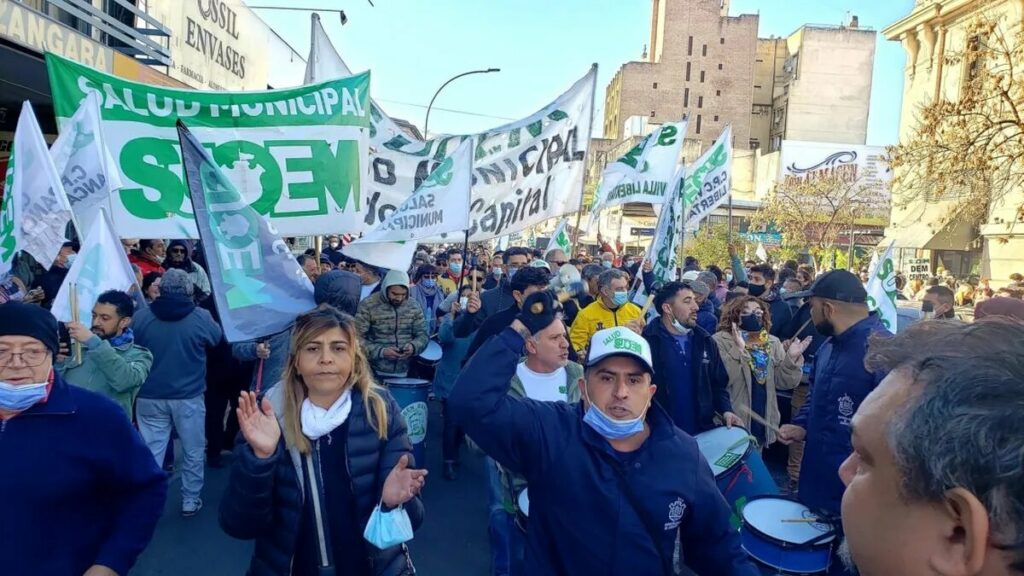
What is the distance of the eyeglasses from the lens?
2.51 m

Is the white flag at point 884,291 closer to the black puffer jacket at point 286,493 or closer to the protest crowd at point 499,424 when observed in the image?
the protest crowd at point 499,424

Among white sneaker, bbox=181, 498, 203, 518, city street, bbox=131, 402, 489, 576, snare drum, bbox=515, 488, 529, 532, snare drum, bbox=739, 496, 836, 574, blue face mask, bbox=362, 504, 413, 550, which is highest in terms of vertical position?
blue face mask, bbox=362, 504, 413, 550

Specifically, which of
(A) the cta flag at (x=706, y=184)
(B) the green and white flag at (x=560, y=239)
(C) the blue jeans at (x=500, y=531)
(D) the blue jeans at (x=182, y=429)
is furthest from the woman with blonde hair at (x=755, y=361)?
(B) the green and white flag at (x=560, y=239)

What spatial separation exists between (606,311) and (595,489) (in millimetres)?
4119

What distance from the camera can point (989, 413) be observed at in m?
0.95

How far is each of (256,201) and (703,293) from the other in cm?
509

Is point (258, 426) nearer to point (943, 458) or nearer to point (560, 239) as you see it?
point (943, 458)

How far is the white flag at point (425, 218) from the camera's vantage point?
17.2 feet

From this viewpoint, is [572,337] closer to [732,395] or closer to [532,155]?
[732,395]

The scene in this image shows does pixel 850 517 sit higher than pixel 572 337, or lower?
higher

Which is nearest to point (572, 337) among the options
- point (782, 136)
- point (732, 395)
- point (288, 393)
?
point (732, 395)

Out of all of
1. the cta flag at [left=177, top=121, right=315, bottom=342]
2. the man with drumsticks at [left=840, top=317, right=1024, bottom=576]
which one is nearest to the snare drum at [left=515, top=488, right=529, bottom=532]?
the cta flag at [left=177, top=121, right=315, bottom=342]

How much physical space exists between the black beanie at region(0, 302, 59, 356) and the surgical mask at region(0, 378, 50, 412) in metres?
0.21

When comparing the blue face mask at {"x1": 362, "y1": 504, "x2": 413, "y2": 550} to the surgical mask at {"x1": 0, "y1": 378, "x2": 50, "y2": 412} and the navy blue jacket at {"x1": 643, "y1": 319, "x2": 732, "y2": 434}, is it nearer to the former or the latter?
the surgical mask at {"x1": 0, "y1": 378, "x2": 50, "y2": 412}
